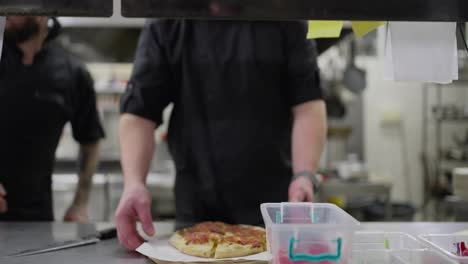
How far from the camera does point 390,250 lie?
110 centimetres

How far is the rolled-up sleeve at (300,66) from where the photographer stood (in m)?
1.70

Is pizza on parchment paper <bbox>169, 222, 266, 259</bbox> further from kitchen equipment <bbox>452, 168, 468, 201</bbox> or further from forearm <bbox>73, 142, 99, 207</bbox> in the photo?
kitchen equipment <bbox>452, 168, 468, 201</bbox>

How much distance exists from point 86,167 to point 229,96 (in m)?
0.94

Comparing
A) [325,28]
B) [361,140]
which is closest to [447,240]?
[325,28]

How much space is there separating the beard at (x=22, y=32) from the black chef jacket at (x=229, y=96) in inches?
22.0

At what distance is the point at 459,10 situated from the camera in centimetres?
103

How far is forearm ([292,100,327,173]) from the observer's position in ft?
5.34

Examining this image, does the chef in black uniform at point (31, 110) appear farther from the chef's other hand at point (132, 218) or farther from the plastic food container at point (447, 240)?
the plastic food container at point (447, 240)

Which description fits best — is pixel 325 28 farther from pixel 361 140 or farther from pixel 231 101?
pixel 361 140

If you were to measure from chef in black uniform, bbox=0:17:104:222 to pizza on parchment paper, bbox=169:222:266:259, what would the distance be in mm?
946

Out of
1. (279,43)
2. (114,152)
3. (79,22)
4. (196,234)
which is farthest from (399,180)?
(196,234)

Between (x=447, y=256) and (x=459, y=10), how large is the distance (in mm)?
481

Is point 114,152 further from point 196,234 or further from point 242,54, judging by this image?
point 196,234

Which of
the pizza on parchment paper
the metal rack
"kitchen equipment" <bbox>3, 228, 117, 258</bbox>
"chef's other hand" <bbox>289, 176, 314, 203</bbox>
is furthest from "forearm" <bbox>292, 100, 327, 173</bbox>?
the metal rack
